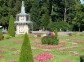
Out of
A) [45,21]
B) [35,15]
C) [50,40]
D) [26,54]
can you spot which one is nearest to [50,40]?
[50,40]

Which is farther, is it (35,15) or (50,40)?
(35,15)

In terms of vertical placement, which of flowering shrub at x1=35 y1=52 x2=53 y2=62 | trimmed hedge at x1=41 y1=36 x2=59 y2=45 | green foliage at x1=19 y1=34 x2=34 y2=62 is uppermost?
green foliage at x1=19 y1=34 x2=34 y2=62

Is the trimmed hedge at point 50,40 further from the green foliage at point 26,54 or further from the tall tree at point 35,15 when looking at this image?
the tall tree at point 35,15

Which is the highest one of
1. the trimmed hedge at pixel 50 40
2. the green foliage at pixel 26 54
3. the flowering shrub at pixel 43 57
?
the green foliage at pixel 26 54

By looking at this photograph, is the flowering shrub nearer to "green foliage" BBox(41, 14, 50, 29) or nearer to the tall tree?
"green foliage" BBox(41, 14, 50, 29)

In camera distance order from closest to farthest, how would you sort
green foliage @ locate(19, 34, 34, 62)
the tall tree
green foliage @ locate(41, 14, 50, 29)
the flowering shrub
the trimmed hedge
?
green foliage @ locate(19, 34, 34, 62) → the flowering shrub → the trimmed hedge → green foliage @ locate(41, 14, 50, 29) → the tall tree

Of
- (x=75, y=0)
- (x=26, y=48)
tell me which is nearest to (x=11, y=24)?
(x=75, y=0)

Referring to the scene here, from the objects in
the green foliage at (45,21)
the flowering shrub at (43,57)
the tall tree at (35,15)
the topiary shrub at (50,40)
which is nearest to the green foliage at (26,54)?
the flowering shrub at (43,57)

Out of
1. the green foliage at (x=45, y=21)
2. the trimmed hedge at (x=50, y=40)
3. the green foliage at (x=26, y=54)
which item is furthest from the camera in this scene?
the green foliage at (x=45, y=21)

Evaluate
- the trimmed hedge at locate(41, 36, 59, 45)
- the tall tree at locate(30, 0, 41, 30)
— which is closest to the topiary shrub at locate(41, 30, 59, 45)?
the trimmed hedge at locate(41, 36, 59, 45)

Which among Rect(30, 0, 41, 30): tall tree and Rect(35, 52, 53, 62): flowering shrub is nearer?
Rect(35, 52, 53, 62): flowering shrub

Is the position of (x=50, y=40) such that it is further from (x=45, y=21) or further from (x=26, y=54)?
(x=45, y=21)

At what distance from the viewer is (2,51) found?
111 ft

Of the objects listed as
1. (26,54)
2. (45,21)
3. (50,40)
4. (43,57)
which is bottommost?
(43,57)
